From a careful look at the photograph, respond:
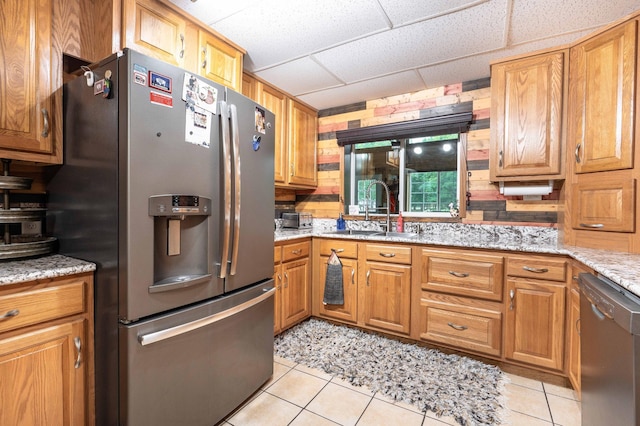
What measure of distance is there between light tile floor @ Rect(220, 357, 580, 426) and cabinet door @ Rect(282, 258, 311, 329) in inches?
26.2

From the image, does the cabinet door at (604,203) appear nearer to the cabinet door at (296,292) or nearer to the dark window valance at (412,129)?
the dark window valance at (412,129)

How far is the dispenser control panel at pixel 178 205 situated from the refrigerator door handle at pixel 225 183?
0.29ft

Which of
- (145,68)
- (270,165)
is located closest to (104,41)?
(145,68)

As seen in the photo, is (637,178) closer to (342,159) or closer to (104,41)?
(342,159)

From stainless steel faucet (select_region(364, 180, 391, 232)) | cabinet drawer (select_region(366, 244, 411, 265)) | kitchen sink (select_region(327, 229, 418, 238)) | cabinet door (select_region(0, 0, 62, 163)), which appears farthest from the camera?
stainless steel faucet (select_region(364, 180, 391, 232))

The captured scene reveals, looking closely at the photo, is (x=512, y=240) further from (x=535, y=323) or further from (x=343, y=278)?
(x=343, y=278)

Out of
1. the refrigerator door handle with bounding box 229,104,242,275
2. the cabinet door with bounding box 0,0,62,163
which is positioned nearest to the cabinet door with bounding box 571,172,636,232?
the refrigerator door handle with bounding box 229,104,242,275

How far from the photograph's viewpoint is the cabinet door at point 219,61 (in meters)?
2.00

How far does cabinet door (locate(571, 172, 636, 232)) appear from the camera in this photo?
1.78 meters

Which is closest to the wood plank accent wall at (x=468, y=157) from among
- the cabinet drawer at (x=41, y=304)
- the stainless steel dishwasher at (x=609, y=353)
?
the stainless steel dishwasher at (x=609, y=353)

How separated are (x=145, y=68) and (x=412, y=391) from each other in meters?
2.24

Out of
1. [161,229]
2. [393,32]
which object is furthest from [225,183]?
[393,32]

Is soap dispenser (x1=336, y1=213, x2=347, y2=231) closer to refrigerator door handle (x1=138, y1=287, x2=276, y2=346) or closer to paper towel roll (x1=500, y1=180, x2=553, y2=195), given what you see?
paper towel roll (x1=500, y1=180, x2=553, y2=195)

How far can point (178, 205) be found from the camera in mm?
1321
